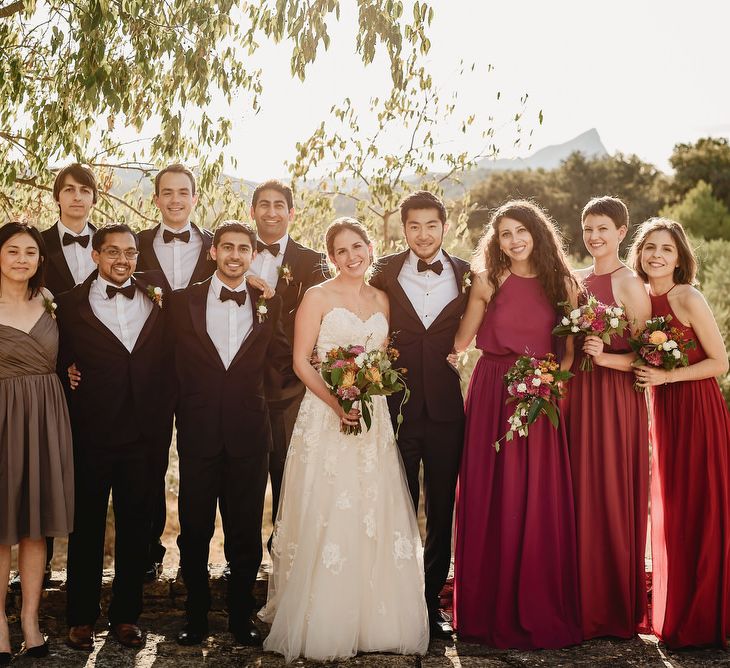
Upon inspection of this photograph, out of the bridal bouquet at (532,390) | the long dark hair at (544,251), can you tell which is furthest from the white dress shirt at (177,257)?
the bridal bouquet at (532,390)

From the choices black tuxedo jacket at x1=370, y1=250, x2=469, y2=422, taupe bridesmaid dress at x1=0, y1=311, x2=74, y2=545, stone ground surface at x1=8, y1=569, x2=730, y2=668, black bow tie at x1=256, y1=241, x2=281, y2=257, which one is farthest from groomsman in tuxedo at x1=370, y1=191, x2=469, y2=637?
taupe bridesmaid dress at x1=0, y1=311, x2=74, y2=545

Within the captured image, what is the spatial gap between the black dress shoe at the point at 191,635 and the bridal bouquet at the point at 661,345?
9.68 ft

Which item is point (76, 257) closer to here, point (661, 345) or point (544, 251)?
point (544, 251)

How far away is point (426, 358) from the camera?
4.75 meters

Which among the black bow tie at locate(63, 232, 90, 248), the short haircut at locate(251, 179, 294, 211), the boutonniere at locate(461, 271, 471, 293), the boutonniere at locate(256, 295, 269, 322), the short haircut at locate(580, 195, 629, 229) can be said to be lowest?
the boutonniere at locate(256, 295, 269, 322)

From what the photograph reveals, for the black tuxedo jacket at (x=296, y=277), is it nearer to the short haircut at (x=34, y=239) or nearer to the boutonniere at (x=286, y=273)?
the boutonniere at (x=286, y=273)

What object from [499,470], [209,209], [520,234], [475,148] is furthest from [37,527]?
[475,148]

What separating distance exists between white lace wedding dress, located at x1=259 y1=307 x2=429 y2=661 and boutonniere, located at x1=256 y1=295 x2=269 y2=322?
350mm

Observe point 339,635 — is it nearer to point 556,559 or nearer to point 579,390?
point 556,559

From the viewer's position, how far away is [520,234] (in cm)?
485

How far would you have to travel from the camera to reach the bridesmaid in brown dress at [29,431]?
14.3 ft

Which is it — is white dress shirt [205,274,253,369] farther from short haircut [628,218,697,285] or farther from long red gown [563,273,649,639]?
short haircut [628,218,697,285]

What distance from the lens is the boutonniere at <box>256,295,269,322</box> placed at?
4621 millimetres

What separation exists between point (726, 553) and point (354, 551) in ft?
7.15
